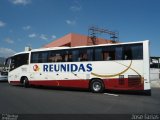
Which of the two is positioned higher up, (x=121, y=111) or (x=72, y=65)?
(x=72, y=65)

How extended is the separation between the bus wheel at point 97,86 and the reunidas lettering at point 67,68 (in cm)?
88

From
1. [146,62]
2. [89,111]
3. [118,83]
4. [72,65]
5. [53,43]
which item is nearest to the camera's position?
[89,111]

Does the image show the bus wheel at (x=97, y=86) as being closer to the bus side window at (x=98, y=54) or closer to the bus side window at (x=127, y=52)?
the bus side window at (x=98, y=54)

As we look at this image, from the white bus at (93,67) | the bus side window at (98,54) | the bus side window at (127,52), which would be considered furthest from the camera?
the bus side window at (98,54)

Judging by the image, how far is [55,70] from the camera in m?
19.3

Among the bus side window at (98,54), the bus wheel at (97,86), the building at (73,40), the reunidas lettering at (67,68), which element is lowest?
the bus wheel at (97,86)

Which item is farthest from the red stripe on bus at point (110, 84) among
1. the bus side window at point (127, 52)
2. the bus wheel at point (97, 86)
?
the bus side window at point (127, 52)

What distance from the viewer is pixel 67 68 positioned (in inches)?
732

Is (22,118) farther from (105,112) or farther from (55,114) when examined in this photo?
(105,112)

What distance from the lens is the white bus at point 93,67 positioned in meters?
15.5

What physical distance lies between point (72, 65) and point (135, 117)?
10.0 meters

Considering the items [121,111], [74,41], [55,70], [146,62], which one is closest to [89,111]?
[121,111]

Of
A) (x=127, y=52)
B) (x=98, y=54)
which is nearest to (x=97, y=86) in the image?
(x=98, y=54)

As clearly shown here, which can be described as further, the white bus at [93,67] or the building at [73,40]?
the building at [73,40]
